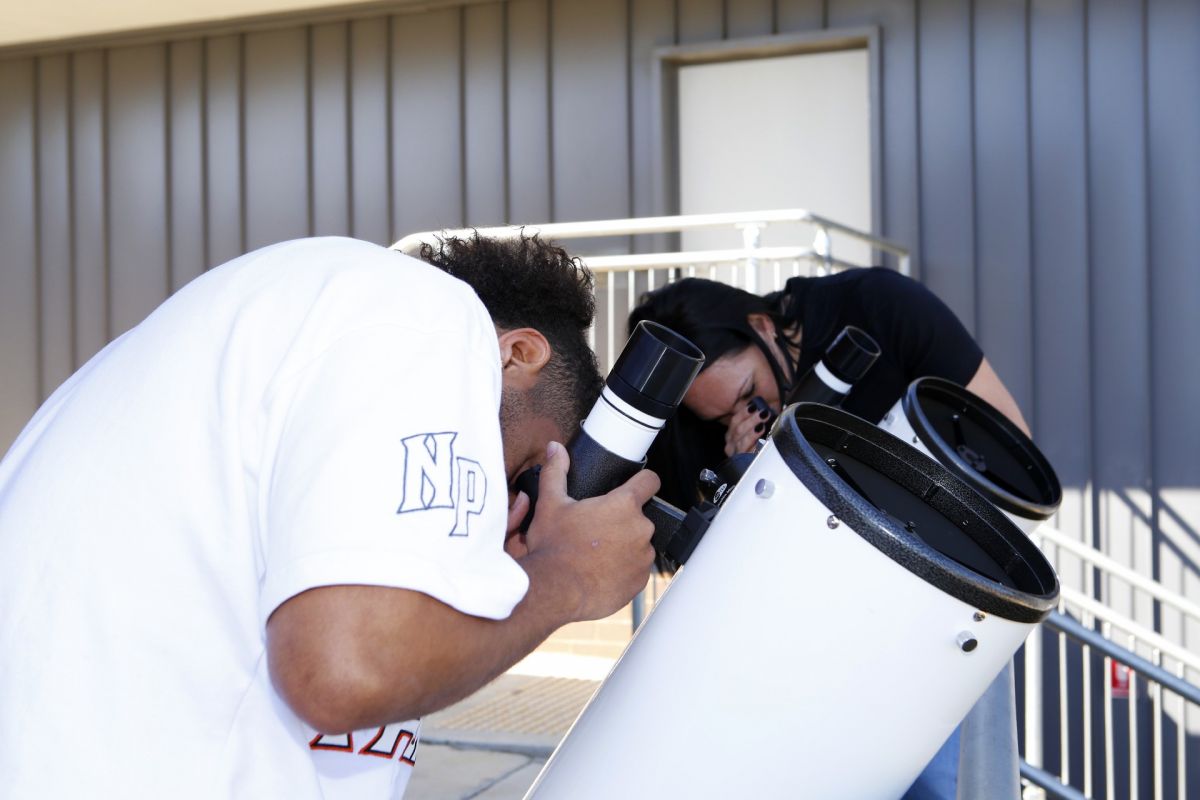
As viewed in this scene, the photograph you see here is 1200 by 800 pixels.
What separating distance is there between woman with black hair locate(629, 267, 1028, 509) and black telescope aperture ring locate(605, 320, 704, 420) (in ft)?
2.99

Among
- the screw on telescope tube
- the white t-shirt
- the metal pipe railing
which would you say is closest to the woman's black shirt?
the screw on telescope tube

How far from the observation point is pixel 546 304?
4.26 ft

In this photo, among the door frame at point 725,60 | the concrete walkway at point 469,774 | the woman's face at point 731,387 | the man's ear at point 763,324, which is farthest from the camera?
the door frame at point 725,60

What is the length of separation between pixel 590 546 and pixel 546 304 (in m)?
0.35

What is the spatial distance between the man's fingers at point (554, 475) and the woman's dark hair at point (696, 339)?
36.5 inches

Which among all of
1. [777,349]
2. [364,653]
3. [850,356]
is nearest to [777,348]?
[777,349]

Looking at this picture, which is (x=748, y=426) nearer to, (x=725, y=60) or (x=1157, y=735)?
(x=1157, y=735)

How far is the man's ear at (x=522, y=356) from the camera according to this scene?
115 cm

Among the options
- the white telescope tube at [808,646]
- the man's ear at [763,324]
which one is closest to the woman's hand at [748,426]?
the man's ear at [763,324]

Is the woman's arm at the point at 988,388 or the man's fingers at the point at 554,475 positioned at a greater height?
the man's fingers at the point at 554,475

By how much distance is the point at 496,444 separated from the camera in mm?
897

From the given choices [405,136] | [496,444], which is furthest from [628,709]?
[405,136]

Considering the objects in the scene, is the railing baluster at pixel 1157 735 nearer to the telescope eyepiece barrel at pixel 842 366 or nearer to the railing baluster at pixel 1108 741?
the railing baluster at pixel 1108 741

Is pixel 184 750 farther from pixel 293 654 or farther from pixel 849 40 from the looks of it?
pixel 849 40
